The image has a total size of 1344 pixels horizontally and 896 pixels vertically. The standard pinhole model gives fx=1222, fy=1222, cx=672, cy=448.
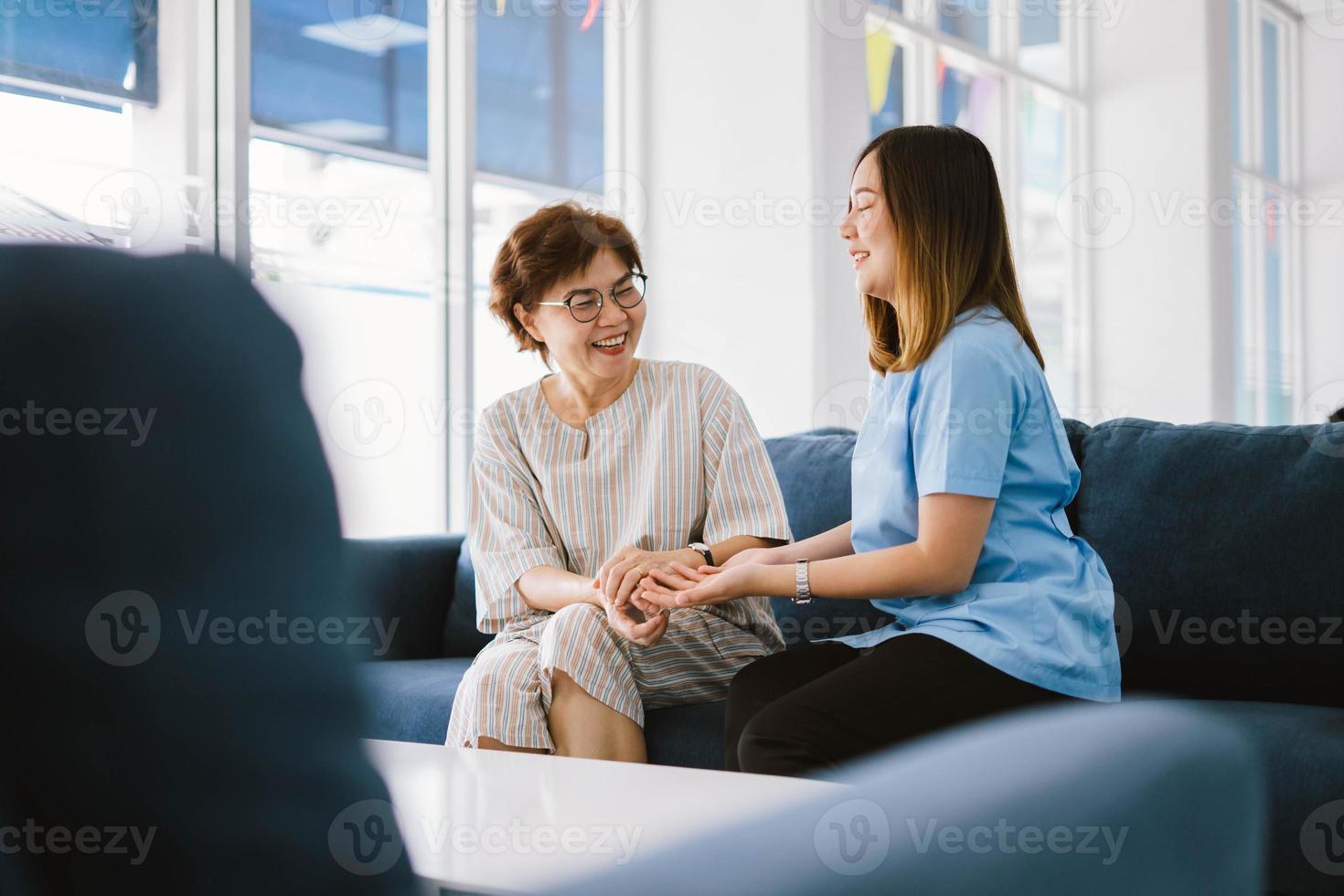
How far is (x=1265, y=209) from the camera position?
27.8ft

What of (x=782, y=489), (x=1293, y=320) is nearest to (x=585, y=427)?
(x=782, y=489)

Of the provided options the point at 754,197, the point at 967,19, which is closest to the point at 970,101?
the point at 967,19

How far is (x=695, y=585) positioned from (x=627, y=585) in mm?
116

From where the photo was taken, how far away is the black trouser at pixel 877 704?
1536 millimetres

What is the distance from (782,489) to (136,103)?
185 centimetres

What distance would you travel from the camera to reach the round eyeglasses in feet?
7.13

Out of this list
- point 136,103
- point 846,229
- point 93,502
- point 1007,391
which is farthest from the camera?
point 136,103

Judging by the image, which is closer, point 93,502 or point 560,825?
point 93,502

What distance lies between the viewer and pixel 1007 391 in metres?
1.68

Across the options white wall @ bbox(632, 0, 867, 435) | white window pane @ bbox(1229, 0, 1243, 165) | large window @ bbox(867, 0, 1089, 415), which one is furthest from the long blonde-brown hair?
white window pane @ bbox(1229, 0, 1243, 165)

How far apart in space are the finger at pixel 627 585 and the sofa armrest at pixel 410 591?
1021 mm

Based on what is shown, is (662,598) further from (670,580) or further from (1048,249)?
(1048,249)

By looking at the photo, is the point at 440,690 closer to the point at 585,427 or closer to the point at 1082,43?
the point at 585,427

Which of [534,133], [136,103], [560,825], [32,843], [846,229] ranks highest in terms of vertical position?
[534,133]
